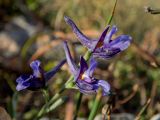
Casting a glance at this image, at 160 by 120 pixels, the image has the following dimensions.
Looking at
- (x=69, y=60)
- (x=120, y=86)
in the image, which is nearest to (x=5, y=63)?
(x=120, y=86)

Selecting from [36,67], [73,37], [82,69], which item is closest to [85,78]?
[82,69]

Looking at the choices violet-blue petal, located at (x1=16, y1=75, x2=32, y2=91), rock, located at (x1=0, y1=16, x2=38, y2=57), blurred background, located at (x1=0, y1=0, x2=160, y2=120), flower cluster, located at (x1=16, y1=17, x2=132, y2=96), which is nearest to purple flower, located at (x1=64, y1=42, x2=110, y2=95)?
flower cluster, located at (x1=16, y1=17, x2=132, y2=96)

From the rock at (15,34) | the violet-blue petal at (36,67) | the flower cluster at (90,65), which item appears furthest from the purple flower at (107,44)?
the rock at (15,34)

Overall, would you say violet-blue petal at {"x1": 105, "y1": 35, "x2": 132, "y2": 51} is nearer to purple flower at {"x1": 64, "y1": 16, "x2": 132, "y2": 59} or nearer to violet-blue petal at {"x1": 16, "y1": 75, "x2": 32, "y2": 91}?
purple flower at {"x1": 64, "y1": 16, "x2": 132, "y2": 59}

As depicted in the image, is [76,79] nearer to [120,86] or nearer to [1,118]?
[1,118]

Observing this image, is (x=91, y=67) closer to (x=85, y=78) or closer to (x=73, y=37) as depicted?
(x=85, y=78)

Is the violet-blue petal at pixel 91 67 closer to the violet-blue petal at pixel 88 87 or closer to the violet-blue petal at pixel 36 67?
the violet-blue petal at pixel 88 87
